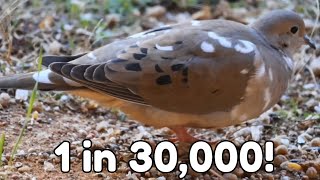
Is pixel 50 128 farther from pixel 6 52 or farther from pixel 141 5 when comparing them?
pixel 141 5

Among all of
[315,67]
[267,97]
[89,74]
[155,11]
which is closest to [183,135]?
[267,97]

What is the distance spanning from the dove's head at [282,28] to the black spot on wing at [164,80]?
55 cm

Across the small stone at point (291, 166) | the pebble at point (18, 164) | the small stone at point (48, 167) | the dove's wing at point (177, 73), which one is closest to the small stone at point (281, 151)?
the small stone at point (291, 166)

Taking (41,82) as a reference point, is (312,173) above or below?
below

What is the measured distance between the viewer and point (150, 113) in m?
2.94

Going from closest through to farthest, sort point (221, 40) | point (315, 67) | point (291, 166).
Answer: point (221, 40) → point (291, 166) → point (315, 67)

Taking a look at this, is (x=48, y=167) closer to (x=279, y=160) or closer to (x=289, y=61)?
(x=279, y=160)

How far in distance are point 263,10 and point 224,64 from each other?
2.30m

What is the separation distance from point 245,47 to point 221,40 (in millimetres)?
96

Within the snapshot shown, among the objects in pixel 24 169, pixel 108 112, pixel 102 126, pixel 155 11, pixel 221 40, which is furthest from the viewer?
pixel 155 11

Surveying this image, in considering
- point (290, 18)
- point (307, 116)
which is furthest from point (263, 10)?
point (290, 18)

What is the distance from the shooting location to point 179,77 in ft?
9.34

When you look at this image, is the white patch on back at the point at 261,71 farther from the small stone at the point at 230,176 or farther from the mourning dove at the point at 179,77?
the small stone at the point at 230,176

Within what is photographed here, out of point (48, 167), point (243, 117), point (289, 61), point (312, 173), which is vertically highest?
point (289, 61)
